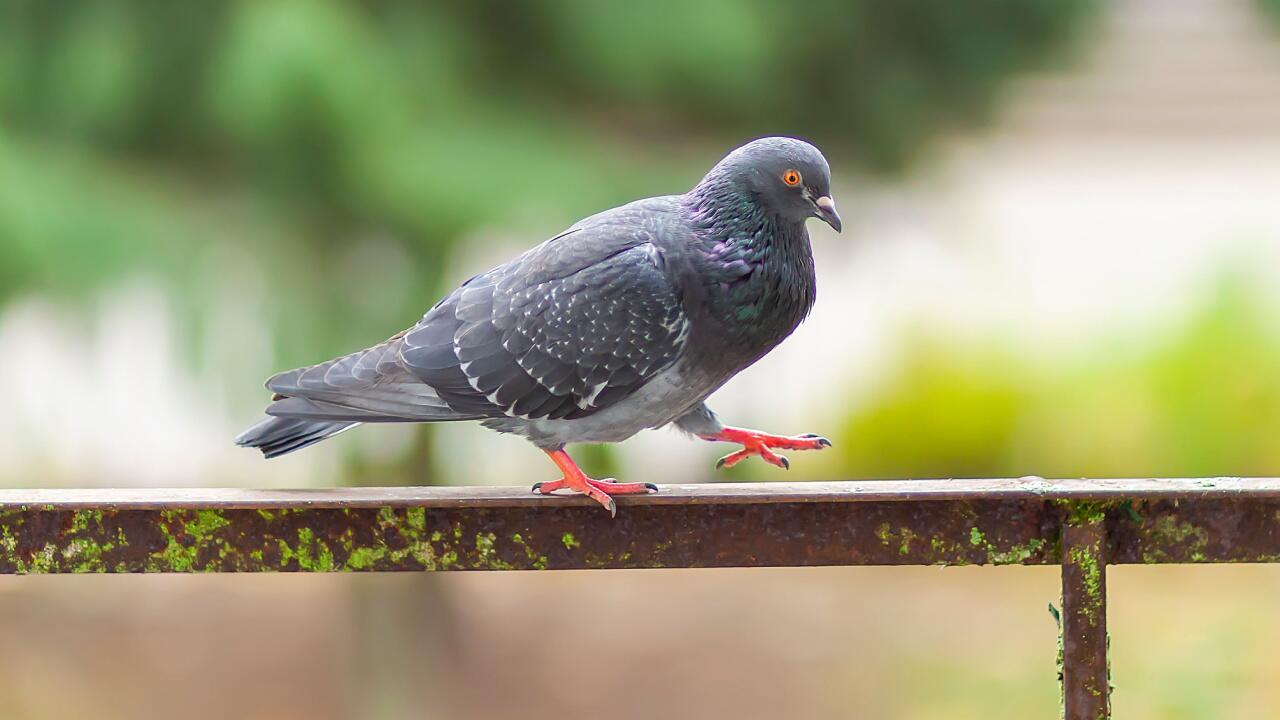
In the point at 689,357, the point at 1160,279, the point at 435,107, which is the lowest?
the point at 689,357

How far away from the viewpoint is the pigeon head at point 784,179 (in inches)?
96.3

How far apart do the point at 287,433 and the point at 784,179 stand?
1.10 meters

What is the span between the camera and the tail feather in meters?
→ 2.57

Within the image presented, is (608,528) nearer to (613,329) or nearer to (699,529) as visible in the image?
(699,529)

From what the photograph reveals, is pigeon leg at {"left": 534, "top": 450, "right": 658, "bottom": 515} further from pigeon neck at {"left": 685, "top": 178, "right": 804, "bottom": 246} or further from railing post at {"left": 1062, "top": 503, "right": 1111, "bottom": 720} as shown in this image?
railing post at {"left": 1062, "top": 503, "right": 1111, "bottom": 720}

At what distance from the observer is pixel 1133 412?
22.2 feet

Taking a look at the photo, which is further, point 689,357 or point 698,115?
point 698,115

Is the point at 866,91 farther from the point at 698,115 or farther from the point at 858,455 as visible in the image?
the point at 858,455

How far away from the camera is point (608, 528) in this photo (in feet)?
7.32

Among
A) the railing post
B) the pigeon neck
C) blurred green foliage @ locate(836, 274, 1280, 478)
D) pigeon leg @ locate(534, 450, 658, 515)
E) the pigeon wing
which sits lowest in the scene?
the railing post

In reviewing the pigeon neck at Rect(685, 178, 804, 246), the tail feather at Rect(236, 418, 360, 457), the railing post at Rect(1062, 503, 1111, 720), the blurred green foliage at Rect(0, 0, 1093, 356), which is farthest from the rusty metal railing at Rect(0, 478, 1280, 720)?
the blurred green foliage at Rect(0, 0, 1093, 356)

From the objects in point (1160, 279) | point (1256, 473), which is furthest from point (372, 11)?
point (1160, 279)

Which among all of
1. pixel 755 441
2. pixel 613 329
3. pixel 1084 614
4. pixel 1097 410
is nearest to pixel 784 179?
pixel 613 329

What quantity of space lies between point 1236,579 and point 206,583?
5.49 m
